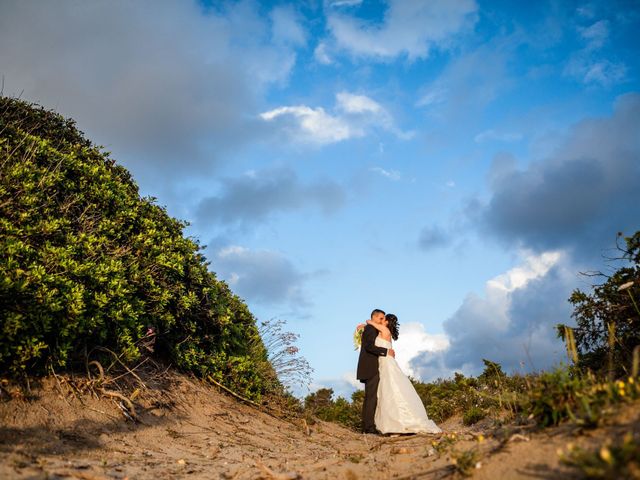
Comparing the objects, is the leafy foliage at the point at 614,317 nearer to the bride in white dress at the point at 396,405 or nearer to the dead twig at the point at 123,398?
the bride in white dress at the point at 396,405

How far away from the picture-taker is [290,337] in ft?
41.5

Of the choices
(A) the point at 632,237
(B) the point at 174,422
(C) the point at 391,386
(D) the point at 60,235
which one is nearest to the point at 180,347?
(B) the point at 174,422

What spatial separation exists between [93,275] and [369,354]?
A: 20.7ft

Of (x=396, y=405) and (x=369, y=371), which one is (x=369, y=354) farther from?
(x=396, y=405)

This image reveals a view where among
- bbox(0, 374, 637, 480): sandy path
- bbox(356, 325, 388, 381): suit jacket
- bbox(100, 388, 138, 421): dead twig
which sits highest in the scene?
bbox(356, 325, 388, 381): suit jacket

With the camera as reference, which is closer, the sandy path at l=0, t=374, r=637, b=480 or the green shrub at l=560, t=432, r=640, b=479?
the green shrub at l=560, t=432, r=640, b=479

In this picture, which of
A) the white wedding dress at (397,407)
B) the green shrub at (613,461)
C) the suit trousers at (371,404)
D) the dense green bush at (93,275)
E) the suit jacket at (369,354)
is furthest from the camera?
the suit jacket at (369,354)

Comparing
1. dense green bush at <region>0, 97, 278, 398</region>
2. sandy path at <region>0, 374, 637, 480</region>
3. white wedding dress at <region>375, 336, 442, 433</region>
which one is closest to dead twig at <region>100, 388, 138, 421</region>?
sandy path at <region>0, 374, 637, 480</region>

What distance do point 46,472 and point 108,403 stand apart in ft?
10.4

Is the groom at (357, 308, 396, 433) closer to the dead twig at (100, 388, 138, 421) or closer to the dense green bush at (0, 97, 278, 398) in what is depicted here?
the dense green bush at (0, 97, 278, 398)

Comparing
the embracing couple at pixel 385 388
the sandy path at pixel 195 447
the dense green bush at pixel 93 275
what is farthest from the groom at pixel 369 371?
the dense green bush at pixel 93 275

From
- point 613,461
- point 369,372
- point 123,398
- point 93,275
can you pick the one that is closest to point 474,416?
point 369,372

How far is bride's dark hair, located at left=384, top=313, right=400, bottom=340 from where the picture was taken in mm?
11828

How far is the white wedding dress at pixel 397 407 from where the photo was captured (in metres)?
10.2
